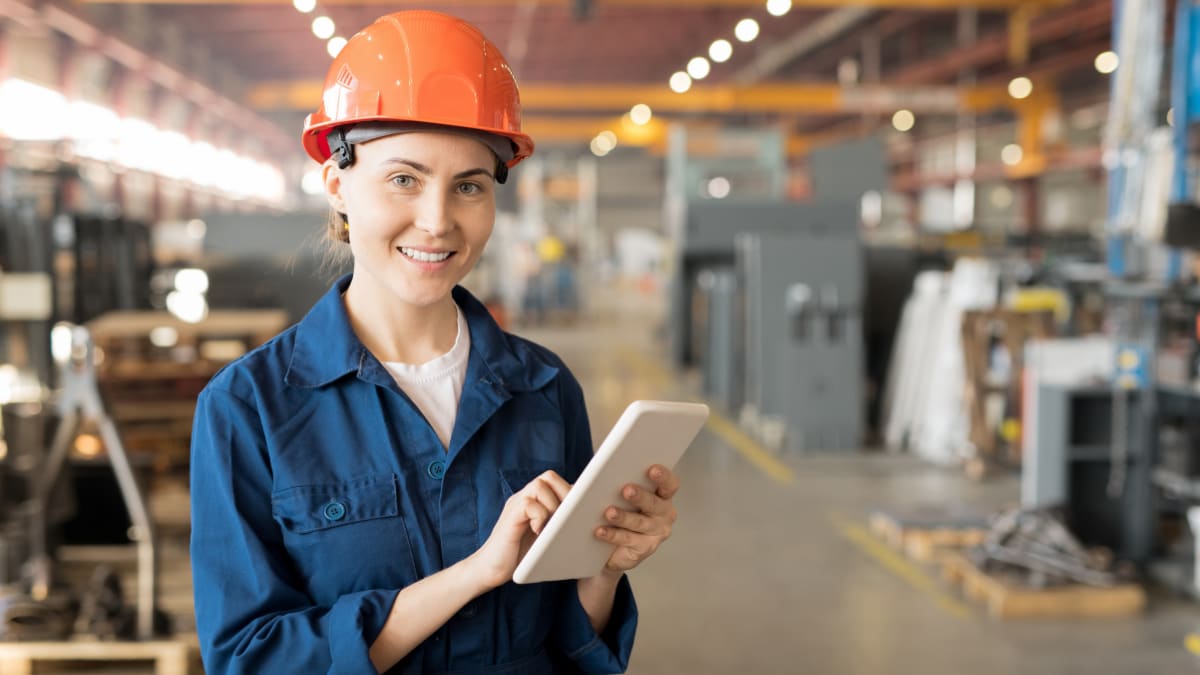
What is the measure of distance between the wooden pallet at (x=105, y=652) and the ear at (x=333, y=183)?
270 centimetres

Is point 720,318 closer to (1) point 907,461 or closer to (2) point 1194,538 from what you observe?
(1) point 907,461

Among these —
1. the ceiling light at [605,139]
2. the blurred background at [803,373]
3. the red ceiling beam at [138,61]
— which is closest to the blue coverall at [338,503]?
the blurred background at [803,373]

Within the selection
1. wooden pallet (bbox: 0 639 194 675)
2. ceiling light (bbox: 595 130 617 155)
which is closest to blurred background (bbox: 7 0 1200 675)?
wooden pallet (bbox: 0 639 194 675)

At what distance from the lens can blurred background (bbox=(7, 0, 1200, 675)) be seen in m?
4.43

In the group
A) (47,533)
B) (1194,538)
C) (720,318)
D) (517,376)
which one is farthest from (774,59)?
(517,376)

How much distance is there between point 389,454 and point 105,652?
9.37 feet

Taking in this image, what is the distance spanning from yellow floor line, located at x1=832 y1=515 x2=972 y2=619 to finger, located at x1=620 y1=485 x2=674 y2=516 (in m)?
3.81

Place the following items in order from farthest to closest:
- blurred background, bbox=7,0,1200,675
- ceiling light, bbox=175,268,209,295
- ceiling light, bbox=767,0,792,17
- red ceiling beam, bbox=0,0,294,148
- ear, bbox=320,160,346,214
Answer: red ceiling beam, bbox=0,0,294,148 → ceiling light, bbox=767,0,792,17 → ceiling light, bbox=175,268,209,295 → blurred background, bbox=7,0,1200,675 → ear, bbox=320,160,346,214

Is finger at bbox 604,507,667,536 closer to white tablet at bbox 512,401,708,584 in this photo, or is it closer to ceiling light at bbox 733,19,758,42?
white tablet at bbox 512,401,708,584

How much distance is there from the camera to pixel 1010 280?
8.22 meters

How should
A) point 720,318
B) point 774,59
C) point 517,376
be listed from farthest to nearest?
point 774,59, point 720,318, point 517,376

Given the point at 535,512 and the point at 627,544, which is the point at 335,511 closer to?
the point at 535,512

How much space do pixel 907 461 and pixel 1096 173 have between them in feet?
41.2

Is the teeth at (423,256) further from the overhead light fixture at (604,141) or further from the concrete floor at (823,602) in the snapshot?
the overhead light fixture at (604,141)
